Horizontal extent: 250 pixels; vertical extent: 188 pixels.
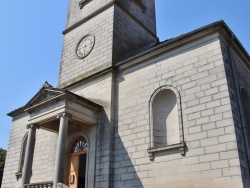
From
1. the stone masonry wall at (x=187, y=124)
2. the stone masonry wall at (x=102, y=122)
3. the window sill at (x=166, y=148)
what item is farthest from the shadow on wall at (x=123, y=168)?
the window sill at (x=166, y=148)

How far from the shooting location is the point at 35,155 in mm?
13062

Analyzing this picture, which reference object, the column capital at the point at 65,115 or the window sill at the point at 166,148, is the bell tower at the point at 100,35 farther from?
the window sill at the point at 166,148

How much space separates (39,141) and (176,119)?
7.06 metres

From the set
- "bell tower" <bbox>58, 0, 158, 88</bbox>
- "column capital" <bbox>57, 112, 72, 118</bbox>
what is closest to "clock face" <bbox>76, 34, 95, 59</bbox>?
"bell tower" <bbox>58, 0, 158, 88</bbox>

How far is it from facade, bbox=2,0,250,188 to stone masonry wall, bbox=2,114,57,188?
0.22ft

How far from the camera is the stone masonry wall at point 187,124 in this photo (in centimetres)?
783

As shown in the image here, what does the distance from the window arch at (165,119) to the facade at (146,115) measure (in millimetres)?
34

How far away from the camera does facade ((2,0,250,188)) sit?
812cm

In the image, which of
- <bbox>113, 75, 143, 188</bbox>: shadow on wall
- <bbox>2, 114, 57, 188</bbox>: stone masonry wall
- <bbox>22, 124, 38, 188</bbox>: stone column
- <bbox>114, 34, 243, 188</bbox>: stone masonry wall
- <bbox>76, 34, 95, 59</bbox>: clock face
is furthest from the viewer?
<bbox>76, 34, 95, 59</bbox>: clock face

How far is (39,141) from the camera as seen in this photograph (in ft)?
43.7

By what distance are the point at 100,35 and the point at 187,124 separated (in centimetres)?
660

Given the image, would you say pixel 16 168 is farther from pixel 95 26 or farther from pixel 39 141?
pixel 95 26

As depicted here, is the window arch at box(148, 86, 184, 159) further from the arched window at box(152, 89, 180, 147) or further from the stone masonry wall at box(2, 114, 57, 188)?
the stone masonry wall at box(2, 114, 57, 188)

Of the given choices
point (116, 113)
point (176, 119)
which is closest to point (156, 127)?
point (176, 119)
